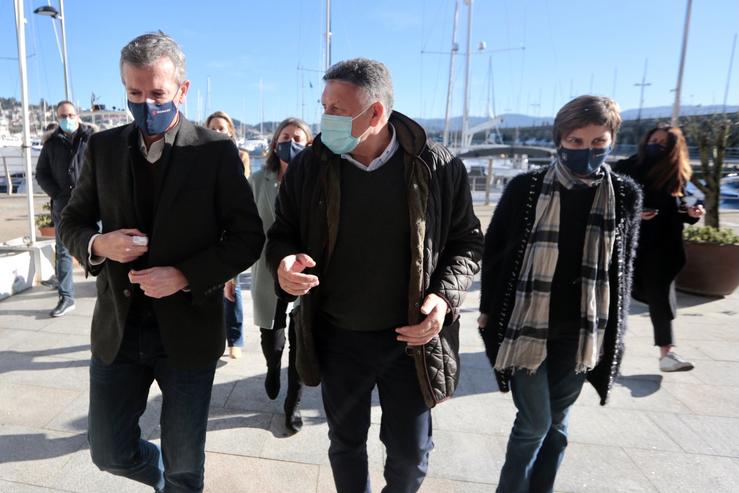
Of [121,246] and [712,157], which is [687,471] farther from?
[712,157]

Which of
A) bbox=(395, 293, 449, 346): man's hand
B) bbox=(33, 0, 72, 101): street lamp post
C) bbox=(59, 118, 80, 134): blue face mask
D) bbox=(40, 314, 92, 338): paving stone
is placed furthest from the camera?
bbox=(33, 0, 72, 101): street lamp post

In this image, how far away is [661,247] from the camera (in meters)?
4.05

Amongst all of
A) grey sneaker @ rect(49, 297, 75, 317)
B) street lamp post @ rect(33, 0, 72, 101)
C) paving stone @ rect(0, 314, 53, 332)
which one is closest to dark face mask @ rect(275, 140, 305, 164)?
paving stone @ rect(0, 314, 53, 332)

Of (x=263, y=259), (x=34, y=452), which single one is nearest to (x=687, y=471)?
(x=263, y=259)

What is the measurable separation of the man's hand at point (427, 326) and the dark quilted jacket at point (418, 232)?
0.18 feet

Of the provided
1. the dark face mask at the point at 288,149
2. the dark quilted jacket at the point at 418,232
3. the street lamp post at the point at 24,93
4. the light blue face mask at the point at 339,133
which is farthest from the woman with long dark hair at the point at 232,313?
the street lamp post at the point at 24,93

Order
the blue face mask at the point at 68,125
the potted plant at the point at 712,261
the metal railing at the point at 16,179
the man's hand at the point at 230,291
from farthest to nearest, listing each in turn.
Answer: the metal railing at the point at 16,179, the potted plant at the point at 712,261, the blue face mask at the point at 68,125, the man's hand at the point at 230,291

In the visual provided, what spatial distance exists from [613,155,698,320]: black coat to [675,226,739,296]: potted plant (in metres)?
2.42

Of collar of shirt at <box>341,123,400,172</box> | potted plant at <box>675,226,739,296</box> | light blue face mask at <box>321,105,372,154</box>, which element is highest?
light blue face mask at <box>321,105,372,154</box>

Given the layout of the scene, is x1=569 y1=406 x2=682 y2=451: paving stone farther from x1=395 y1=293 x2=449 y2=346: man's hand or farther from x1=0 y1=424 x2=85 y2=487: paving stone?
x1=0 y1=424 x2=85 y2=487: paving stone

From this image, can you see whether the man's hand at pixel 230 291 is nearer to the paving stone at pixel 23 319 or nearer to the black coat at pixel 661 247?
the paving stone at pixel 23 319

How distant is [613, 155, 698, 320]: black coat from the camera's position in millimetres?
4031

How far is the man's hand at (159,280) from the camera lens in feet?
5.65

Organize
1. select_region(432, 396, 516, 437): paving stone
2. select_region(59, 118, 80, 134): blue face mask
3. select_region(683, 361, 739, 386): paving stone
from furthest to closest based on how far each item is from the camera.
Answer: select_region(59, 118, 80, 134): blue face mask, select_region(683, 361, 739, 386): paving stone, select_region(432, 396, 516, 437): paving stone
